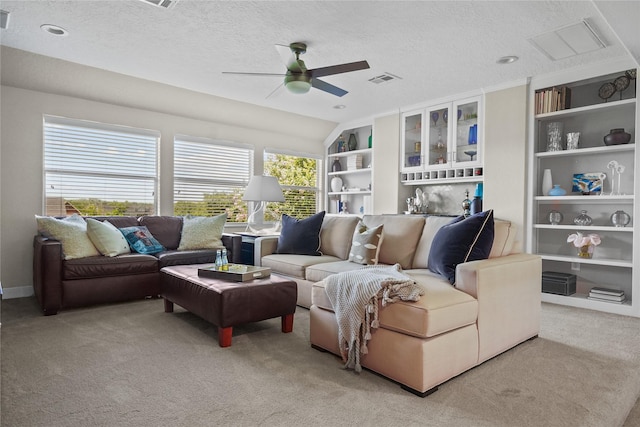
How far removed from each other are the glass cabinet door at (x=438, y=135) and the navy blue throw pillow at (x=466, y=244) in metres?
2.78

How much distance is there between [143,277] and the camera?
389 centimetres

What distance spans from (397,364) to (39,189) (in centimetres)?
419

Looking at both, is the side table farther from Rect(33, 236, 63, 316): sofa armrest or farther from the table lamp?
Rect(33, 236, 63, 316): sofa armrest

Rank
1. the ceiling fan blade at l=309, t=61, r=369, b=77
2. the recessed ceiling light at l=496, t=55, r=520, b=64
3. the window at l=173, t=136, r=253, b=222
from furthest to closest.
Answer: the window at l=173, t=136, r=253, b=222, the recessed ceiling light at l=496, t=55, r=520, b=64, the ceiling fan blade at l=309, t=61, r=369, b=77

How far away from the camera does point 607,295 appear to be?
3.80m

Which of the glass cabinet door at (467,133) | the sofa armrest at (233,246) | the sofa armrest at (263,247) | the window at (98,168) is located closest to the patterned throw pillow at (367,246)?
the sofa armrest at (263,247)

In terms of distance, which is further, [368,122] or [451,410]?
[368,122]

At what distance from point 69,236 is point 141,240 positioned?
0.68m

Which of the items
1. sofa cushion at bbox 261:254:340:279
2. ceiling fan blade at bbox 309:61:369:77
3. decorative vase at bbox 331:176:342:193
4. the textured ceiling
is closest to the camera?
the textured ceiling

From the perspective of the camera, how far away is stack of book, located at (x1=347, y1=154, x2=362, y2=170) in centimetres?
645

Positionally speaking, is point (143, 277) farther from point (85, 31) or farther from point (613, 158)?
point (613, 158)

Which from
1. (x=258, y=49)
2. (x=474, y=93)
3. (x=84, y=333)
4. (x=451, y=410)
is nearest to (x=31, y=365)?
(x=84, y=333)

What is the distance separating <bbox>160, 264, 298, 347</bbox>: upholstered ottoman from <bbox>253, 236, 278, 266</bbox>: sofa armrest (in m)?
1.15

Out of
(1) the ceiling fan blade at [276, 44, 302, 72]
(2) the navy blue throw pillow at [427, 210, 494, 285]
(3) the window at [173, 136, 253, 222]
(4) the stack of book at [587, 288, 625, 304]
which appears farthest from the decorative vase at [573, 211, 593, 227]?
(3) the window at [173, 136, 253, 222]
